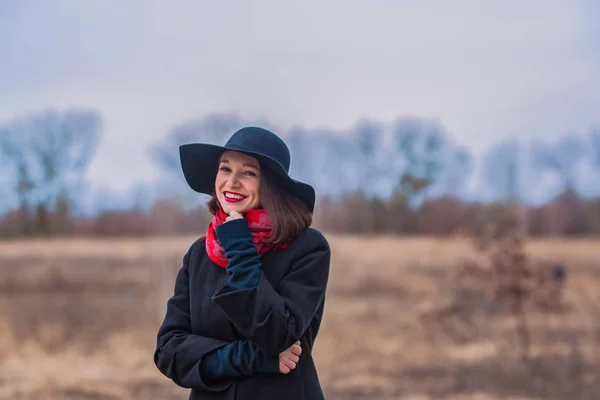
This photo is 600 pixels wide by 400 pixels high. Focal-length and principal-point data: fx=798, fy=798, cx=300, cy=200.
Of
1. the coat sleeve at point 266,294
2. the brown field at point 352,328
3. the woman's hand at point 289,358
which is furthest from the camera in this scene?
the brown field at point 352,328

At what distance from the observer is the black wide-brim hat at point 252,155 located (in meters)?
2.17

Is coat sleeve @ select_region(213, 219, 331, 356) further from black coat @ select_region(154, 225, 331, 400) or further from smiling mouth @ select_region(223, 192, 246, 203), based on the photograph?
smiling mouth @ select_region(223, 192, 246, 203)

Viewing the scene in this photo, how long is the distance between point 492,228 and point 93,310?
21.2ft

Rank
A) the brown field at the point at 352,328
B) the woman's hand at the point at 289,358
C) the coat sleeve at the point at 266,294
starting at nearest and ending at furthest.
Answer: the coat sleeve at the point at 266,294 → the woman's hand at the point at 289,358 → the brown field at the point at 352,328

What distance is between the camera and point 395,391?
7242mm

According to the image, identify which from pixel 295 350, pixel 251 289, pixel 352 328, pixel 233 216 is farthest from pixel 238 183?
pixel 352 328

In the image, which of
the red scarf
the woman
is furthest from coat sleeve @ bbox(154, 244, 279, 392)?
the red scarf

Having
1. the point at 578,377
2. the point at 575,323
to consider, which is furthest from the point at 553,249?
the point at 578,377

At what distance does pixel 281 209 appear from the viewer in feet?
7.07

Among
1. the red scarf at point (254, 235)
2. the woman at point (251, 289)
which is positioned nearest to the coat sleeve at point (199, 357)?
the woman at point (251, 289)

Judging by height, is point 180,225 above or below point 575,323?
above

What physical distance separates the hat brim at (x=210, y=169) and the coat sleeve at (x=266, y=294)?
0.49 feet

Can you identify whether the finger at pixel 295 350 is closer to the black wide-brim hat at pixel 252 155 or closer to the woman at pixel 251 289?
the woman at pixel 251 289

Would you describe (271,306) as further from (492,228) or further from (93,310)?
(93,310)
